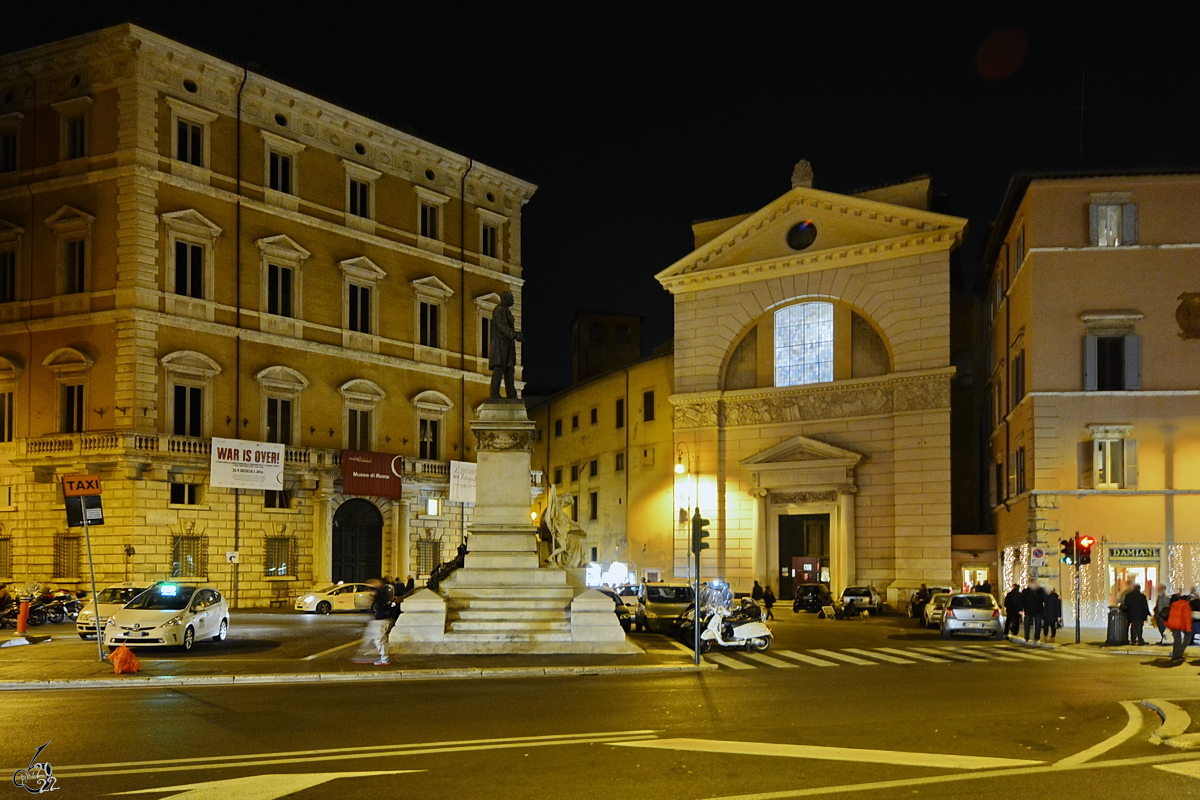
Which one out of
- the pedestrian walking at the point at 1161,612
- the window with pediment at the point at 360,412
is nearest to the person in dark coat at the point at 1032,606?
the pedestrian walking at the point at 1161,612

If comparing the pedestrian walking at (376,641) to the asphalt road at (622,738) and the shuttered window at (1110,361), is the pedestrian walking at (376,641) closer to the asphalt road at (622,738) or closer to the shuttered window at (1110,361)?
the asphalt road at (622,738)

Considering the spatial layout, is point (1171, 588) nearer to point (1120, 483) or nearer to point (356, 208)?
point (1120, 483)

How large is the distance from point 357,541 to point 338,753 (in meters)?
38.3

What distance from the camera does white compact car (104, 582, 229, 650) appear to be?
24.8 meters

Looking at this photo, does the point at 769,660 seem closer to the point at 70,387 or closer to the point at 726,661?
the point at 726,661

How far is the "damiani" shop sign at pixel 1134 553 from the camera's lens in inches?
1463

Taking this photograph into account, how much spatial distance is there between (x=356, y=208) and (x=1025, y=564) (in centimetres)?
3007

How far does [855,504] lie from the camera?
169 feet

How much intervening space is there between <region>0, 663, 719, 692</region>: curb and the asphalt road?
0.95 meters

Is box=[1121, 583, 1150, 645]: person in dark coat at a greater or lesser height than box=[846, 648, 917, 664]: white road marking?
greater

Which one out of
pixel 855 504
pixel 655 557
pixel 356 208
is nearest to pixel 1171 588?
pixel 855 504

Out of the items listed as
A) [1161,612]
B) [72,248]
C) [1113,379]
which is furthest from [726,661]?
[72,248]

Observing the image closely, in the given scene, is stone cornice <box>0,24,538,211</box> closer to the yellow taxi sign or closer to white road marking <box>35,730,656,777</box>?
the yellow taxi sign

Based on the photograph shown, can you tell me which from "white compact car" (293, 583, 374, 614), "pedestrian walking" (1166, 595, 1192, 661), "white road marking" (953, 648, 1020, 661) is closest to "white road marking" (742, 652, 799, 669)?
"white road marking" (953, 648, 1020, 661)
